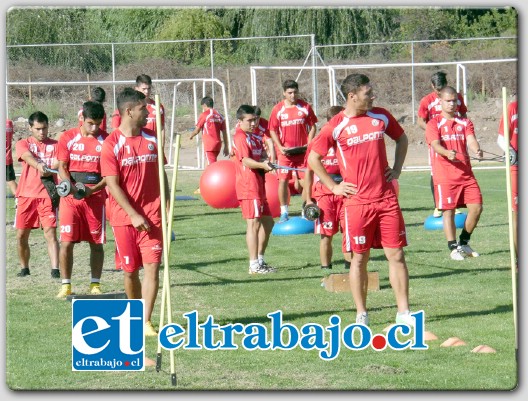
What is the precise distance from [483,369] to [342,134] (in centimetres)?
221

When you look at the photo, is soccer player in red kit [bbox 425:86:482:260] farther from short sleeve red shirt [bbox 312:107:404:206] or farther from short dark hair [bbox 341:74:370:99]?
short dark hair [bbox 341:74:370:99]

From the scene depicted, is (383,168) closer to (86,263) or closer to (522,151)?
(522,151)

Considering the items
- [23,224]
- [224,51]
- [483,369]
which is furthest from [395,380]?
[224,51]

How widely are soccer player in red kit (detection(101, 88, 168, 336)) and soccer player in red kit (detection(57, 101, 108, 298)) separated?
177cm

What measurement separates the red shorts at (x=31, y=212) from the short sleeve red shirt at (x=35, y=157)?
0.19 feet

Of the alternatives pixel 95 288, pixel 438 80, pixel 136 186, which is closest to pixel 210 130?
pixel 438 80

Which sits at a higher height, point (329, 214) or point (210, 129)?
point (210, 129)

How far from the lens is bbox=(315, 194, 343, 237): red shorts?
11430 millimetres

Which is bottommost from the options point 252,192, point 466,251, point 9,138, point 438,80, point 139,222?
point 466,251

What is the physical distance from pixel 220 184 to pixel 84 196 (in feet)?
25.7

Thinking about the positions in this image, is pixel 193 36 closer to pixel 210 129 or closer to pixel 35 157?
pixel 210 129

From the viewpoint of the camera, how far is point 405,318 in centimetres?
858

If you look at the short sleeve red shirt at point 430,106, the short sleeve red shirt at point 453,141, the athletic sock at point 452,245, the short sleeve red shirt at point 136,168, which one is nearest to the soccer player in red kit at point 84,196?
the short sleeve red shirt at point 136,168

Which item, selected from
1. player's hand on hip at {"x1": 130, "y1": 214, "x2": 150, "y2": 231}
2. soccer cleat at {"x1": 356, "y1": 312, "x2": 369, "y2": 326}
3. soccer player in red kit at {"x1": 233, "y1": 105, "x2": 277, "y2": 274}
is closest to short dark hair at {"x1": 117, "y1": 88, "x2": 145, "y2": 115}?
player's hand on hip at {"x1": 130, "y1": 214, "x2": 150, "y2": 231}
